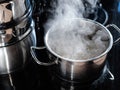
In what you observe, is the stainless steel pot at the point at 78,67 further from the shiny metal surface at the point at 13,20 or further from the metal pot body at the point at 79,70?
the shiny metal surface at the point at 13,20

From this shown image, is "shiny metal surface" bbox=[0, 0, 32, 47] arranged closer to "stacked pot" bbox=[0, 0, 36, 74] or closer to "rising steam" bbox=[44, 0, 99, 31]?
"stacked pot" bbox=[0, 0, 36, 74]

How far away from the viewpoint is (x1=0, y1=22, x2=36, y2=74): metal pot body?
2.93ft

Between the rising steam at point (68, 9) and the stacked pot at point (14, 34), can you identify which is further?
the rising steam at point (68, 9)

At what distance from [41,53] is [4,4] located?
1.02ft

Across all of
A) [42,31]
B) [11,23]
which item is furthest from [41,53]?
[11,23]

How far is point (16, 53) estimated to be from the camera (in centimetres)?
91

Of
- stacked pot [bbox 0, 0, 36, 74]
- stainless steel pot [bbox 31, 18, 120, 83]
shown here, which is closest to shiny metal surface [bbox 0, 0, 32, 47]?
stacked pot [bbox 0, 0, 36, 74]

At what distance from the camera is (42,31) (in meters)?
1.13

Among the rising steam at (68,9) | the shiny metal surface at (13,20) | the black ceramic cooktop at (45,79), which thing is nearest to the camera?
the shiny metal surface at (13,20)

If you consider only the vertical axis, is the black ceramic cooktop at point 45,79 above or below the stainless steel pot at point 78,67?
below

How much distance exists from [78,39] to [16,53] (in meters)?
0.24

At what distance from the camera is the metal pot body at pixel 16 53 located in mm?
894

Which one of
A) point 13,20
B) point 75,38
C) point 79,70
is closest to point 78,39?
point 75,38

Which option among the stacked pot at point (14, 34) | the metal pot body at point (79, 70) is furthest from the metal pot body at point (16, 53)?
the metal pot body at point (79, 70)
